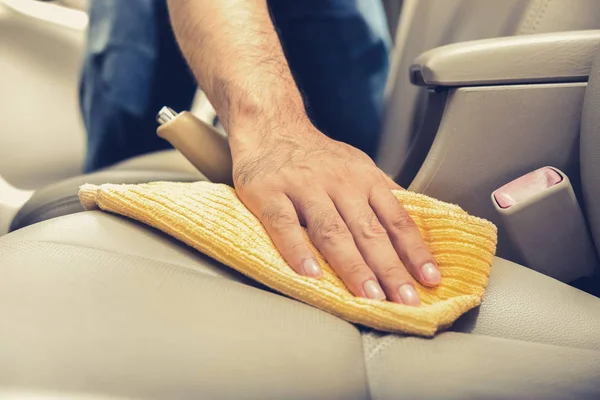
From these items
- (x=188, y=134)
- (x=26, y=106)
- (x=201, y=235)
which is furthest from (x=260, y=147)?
(x=26, y=106)

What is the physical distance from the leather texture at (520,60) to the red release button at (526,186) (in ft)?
0.34

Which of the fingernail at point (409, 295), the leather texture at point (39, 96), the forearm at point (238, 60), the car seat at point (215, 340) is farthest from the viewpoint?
the leather texture at point (39, 96)

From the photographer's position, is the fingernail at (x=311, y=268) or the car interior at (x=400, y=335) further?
the fingernail at (x=311, y=268)

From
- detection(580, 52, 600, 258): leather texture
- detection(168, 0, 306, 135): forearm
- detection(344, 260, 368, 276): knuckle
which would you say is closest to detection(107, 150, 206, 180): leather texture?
detection(168, 0, 306, 135): forearm

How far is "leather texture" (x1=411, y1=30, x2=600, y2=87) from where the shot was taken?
23.0 inches

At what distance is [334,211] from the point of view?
21.5 inches

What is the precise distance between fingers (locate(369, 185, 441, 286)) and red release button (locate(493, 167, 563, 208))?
0.12 m

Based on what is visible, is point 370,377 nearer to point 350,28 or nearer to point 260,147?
point 260,147

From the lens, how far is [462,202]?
0.66m

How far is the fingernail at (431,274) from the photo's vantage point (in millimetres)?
479

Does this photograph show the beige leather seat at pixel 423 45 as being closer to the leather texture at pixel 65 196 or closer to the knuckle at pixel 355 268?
the leather texture at pixel 65 196

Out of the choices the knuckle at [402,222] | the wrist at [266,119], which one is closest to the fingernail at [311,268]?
the knuckle at [402,222]

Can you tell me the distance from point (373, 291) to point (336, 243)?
0.07 m

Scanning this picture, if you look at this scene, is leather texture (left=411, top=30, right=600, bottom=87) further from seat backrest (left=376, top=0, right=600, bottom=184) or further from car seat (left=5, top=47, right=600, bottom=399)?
car seat (left=5, top=47, right=600, bottom=399)
